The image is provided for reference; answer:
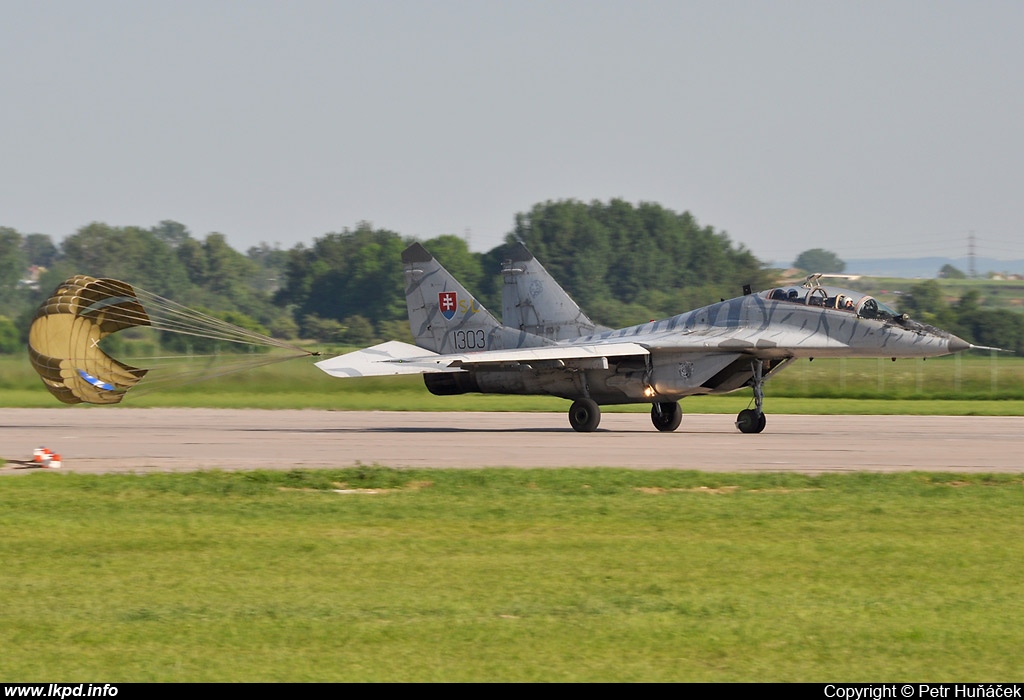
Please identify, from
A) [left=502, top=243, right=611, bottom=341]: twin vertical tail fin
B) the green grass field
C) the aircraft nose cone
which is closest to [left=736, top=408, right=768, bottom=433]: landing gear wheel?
the aircraft nose cone

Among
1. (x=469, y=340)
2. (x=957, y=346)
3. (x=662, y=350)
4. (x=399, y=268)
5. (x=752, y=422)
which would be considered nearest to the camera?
(x=957, y=346)

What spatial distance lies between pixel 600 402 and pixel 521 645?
19.6 metres

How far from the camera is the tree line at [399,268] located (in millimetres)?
89438

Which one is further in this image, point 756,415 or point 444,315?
point 444,315

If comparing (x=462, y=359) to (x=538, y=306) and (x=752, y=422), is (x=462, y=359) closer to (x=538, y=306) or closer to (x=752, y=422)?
(x=538, y=306)

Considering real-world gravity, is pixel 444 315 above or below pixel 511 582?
above

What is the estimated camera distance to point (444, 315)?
28.5m

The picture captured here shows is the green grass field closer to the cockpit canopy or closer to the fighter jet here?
the fighter jet

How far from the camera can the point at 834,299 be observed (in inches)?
947

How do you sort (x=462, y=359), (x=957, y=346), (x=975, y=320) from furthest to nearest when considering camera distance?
(x=975, y=320) → (x=462, y=359) → (x=957, y=346)

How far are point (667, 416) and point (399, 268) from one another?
6406 centimetres

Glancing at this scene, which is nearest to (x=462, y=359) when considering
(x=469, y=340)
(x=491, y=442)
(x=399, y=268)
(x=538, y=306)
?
(x=491, y=442)

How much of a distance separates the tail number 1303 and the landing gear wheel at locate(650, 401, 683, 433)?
4.46 metres

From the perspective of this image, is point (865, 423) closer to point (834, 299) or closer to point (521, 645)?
point (834, 299)
